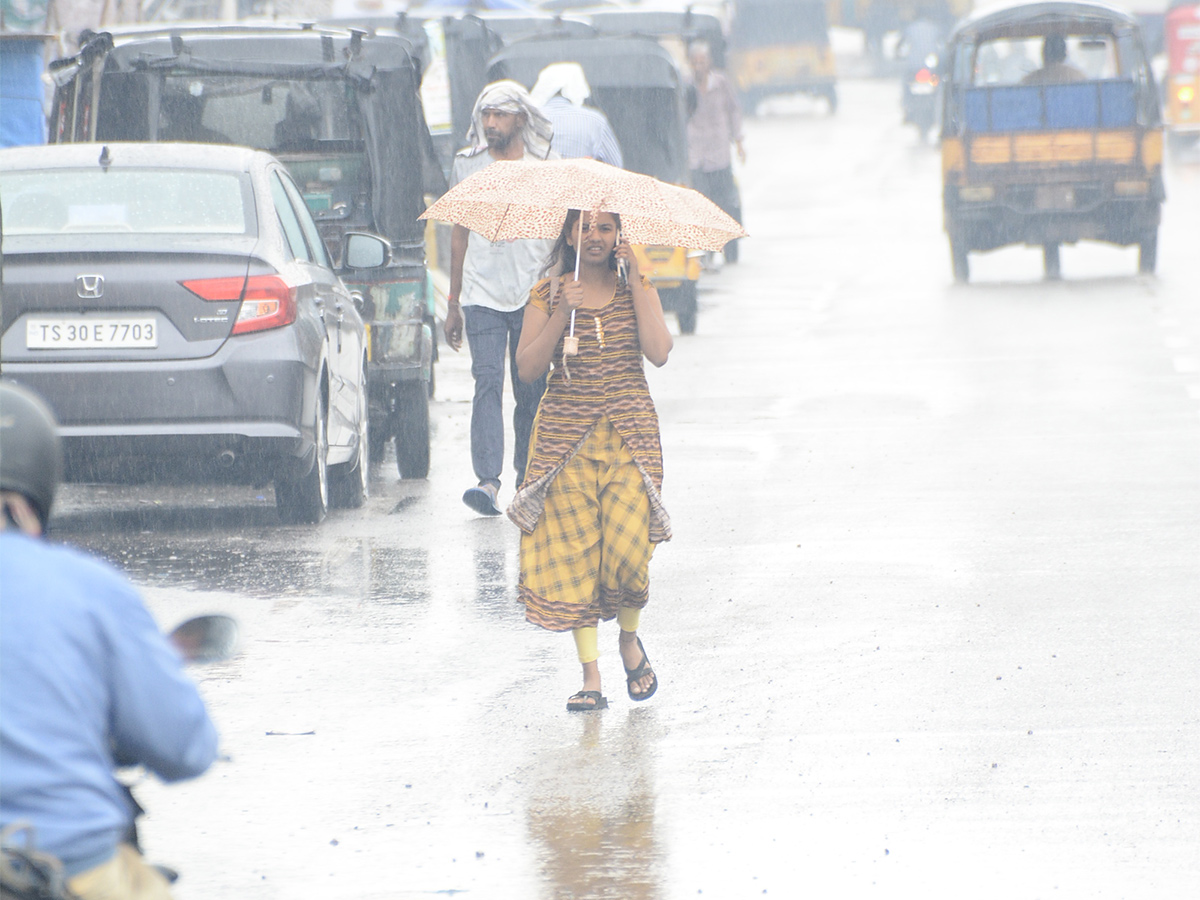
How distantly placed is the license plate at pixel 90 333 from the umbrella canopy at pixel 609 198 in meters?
1.93

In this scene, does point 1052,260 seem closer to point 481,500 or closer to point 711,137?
point 711,137

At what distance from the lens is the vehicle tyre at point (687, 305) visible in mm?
17406

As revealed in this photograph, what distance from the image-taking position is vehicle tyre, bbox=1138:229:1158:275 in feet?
69.5

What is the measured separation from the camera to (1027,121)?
68.6 feet

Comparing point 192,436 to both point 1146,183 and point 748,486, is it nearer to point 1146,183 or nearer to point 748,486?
point 748,486

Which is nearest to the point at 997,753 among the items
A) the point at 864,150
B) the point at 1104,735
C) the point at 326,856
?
the point at 1104,735

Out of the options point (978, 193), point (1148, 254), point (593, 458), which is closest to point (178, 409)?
point (593, 458)

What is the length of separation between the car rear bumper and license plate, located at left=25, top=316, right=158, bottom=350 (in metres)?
0.07

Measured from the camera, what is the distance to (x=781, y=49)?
4781cm

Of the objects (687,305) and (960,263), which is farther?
(960,263)

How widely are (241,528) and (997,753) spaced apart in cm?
455

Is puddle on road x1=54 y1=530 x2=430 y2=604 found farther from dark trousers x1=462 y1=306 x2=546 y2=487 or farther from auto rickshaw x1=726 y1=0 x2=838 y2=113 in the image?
auto rickshaw x1=726 y1=0 x2=838 y2=113

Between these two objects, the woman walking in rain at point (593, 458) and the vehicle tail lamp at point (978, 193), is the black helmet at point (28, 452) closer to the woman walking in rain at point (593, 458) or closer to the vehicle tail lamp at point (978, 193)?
the woman walking in rain at point (593, 458)

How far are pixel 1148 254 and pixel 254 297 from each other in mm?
14286
